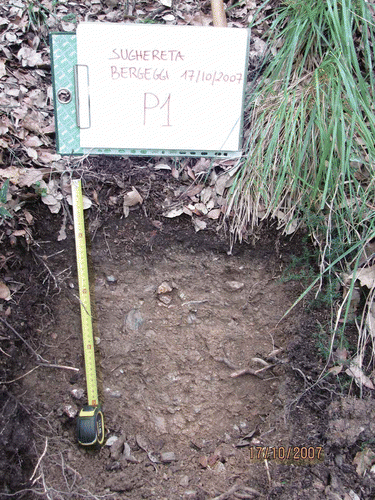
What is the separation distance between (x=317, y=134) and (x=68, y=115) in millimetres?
1165

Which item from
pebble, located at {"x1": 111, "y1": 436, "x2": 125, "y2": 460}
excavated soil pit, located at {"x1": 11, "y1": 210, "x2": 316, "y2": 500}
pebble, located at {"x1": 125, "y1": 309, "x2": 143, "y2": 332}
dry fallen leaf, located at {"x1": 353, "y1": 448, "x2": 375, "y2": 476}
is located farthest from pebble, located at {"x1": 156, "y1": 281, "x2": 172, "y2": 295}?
dry fallen leaf, located at {"x1": 353, "y1": 448, "x2": 375, "y2": 476}

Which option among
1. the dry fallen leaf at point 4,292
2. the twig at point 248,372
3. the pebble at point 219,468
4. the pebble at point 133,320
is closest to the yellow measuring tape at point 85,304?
the pebble at point 133,320

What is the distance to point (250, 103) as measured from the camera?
2.03 metres

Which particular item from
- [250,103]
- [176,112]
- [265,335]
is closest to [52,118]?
[176,112]

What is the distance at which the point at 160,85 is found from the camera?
1975 millimetres

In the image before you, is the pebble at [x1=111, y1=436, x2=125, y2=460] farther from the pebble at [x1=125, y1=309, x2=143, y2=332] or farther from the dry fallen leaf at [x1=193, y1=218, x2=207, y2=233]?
the dry fallen leaf at [x1=193, y1=218, x2=207, y2=233]

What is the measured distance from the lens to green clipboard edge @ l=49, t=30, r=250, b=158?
1.95m

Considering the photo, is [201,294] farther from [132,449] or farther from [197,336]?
[132,449]

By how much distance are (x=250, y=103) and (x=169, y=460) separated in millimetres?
Result: 1687

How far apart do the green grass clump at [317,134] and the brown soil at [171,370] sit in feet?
0.55

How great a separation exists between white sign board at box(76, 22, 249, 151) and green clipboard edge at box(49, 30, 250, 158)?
3cm

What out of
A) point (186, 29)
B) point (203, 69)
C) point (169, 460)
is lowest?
point (169, 460)

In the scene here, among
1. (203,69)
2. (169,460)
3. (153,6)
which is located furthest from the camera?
(153,6)
